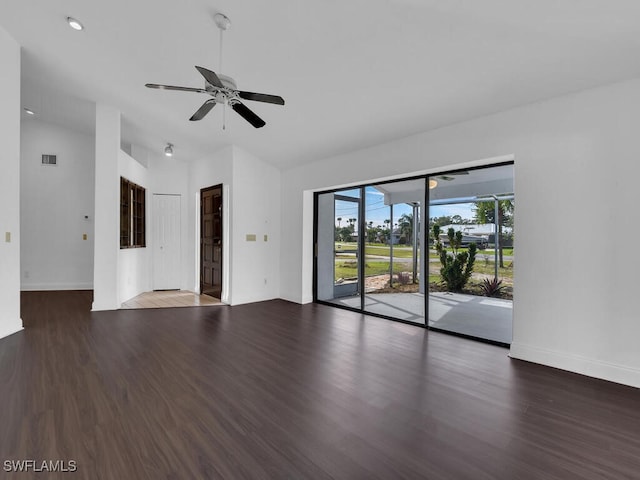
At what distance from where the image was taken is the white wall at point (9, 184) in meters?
3.58

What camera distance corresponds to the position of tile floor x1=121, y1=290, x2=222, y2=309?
5.45 m

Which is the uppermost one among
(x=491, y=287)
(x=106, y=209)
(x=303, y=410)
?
(x=106, y=209)

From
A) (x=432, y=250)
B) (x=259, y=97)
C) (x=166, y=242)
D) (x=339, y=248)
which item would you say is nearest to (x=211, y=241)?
(x=166, y=242)

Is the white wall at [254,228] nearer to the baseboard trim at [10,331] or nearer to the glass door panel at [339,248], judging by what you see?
the glass door panel at [339,248]

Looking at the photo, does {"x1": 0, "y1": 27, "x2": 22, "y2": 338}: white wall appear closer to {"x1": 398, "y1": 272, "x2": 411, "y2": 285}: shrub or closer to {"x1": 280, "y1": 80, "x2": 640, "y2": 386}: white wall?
{"x1": 398, "y1": 272, "x2": 411, "y2": 285}: shrub

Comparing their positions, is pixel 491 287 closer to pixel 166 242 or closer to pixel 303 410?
pixel 303 410

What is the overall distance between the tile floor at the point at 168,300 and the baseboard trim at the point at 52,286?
67.5 inches

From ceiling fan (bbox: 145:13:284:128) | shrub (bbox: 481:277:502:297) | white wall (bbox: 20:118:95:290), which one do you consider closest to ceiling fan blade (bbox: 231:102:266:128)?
ceiling fan (bbox: 145:13:284:128)

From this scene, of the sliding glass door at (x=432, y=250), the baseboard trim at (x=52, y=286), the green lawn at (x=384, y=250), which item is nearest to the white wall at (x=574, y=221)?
the sliding glass door at (x=432, y=250)

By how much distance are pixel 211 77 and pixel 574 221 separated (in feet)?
11.3

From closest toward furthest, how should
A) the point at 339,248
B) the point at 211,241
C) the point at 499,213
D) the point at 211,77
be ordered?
the point at 211,77 → the point at 499,213 → the point at 339,248 → the point at 211,241

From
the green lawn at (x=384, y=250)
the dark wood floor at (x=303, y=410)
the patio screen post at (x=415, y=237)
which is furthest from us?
the green lawn at (x=384, y=250)

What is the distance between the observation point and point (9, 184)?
371 cm

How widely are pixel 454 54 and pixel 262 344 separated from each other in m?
3.47
